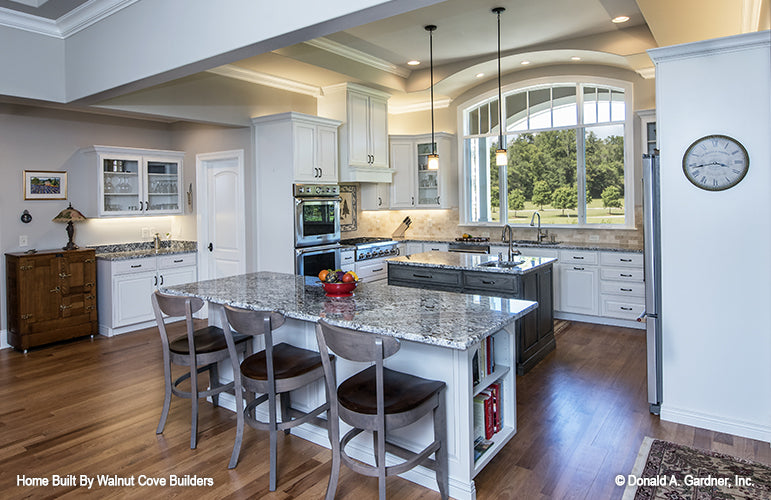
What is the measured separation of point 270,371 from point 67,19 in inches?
147

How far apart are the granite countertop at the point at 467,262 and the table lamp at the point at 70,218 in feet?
12.0

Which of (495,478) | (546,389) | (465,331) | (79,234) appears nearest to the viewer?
(465,331)

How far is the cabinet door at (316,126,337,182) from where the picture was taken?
5.89 meters

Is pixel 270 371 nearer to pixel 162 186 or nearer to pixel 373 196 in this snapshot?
pixel 162 186

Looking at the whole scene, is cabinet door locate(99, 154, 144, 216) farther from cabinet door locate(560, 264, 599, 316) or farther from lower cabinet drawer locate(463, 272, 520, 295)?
cabinet door locate(560, 264, 599, 316)

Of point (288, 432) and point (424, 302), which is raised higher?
point (424, 302)

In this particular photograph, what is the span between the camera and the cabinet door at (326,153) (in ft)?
19.3

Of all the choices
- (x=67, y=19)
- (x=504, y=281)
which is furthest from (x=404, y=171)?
(x=67, y=19)

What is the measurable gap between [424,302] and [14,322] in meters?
4.72

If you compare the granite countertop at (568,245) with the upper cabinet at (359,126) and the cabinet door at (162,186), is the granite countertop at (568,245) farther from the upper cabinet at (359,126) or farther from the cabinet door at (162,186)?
the cabinet door at (162,186)

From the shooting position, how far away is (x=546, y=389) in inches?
152

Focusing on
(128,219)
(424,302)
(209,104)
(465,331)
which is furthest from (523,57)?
(128,219)

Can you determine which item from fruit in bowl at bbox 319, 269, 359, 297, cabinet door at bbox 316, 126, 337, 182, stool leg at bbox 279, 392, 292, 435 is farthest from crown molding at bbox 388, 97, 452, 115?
stool leg at bbox 279, 392, 292, 435

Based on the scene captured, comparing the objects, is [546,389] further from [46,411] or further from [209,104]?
[209,104]
